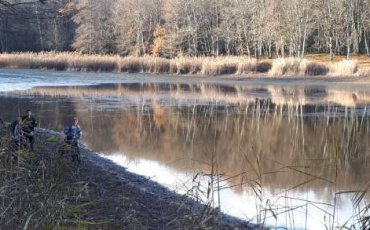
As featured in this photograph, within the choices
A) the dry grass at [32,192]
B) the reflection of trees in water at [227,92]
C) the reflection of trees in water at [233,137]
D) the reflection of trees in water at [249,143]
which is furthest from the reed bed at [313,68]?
the dry grass at [32,192]

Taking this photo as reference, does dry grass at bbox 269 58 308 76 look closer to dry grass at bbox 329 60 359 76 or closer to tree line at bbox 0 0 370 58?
dry grass at bbox 329 60 359 76

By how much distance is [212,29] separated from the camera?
2312 inches

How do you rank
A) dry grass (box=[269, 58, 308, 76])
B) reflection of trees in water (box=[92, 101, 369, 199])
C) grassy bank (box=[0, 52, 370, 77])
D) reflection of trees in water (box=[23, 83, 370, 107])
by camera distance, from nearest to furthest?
reflection of trees in water (box=[92, 101, 369, 199])
reflection of trees in water (box=[23, 83, 370, 107])
grassy bank (box=[0, 52, 370, 77])
dry grass (box=[269, 58, 308, 76])

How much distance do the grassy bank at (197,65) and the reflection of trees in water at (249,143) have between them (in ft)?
68.7

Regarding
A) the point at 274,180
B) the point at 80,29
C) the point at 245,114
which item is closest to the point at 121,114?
the point at 245,114

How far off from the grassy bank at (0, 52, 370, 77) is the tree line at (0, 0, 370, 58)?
9.85 ft

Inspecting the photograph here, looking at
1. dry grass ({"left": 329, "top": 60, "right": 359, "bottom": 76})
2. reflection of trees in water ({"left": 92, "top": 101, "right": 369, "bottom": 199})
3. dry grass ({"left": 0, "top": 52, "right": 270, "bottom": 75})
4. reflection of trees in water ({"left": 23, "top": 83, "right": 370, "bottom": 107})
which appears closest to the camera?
reflection of trees in water ({"left": 92, "top": 101, "right": 369, "bottom": 199})

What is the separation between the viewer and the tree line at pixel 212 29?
173ft

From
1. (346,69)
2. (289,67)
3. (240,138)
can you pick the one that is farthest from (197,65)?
(240,138)

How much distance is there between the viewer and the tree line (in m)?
52.8

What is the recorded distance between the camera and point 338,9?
53.3 meters

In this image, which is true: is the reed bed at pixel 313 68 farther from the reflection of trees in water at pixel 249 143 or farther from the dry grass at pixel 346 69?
the reflection of trees in water at pixel 249 143

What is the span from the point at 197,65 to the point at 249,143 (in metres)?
32.7

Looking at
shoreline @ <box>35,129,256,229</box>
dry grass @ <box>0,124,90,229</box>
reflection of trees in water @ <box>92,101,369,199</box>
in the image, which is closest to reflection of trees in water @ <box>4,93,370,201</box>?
reflection of trees in water @ <box>92,101,369,199</box>
